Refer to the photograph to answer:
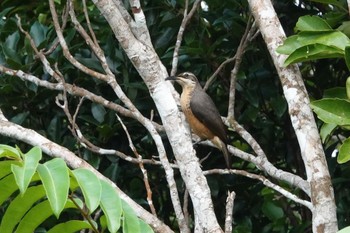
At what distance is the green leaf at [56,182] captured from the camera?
2443mm

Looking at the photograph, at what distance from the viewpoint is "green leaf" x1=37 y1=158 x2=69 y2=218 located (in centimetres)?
244

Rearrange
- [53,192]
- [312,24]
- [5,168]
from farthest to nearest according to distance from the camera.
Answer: [312,24] → [5,168] → [53,192]

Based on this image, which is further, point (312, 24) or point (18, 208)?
point (312, 24)

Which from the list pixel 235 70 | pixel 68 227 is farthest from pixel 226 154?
pixel 68 227

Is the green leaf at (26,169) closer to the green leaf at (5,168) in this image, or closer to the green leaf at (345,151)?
the green leaf at (5,168)

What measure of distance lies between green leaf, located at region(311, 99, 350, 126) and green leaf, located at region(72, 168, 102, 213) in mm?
1433

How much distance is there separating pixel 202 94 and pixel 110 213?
324cm

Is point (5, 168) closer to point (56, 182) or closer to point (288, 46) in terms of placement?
point (56, 182)

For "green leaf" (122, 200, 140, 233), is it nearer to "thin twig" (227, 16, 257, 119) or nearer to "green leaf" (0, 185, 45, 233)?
"green leaf" (0, 185, 45, 233)

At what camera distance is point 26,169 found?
256 cm

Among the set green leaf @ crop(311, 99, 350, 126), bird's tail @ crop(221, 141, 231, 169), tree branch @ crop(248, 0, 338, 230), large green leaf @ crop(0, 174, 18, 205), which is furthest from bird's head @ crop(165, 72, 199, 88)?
large green leaf @ crop(0, 174, 18, 205)

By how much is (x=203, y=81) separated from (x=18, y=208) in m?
3.30

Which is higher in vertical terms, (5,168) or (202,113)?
(5,168)

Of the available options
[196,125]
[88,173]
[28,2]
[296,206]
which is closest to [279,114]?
[296,206]
